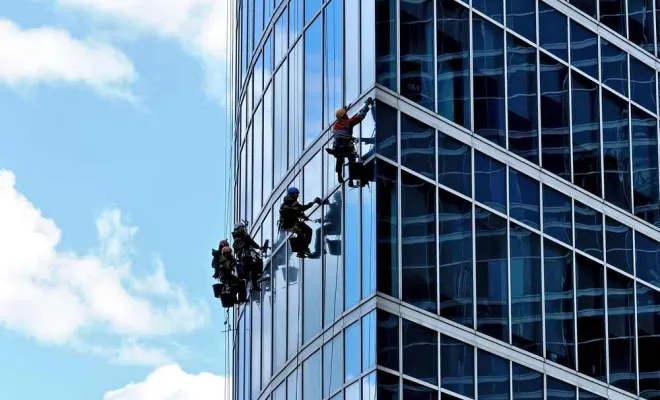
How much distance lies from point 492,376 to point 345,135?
7075 millimetres

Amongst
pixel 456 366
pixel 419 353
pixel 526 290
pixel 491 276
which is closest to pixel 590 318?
pixel 526 290

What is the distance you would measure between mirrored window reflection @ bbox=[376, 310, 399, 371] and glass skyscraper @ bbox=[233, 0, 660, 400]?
48 millimetres

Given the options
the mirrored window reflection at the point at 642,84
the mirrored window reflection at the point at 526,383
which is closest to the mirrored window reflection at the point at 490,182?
the mirrored window reflection at the point at 526,383

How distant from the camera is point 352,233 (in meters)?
46.2

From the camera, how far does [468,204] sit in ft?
→ 155

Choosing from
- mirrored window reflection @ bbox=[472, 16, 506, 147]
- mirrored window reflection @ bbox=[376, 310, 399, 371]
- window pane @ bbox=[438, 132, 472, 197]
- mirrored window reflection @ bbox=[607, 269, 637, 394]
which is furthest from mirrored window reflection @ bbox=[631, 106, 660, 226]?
mirrored window reflection @ bbox=[376, 310, 399, 371]

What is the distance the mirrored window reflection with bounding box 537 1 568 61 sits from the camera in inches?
2012

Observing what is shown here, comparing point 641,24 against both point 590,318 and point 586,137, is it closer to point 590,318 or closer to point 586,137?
point 586,137

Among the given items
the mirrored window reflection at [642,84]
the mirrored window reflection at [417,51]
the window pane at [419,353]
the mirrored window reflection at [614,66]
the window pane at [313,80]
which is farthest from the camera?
the mirrored window reflection at [642,84]

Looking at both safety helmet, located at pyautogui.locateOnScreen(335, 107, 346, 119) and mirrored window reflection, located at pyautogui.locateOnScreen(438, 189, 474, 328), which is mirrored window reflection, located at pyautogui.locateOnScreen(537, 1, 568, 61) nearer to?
mirrored window reflection, located at pyautogui.locateOnScreen(438, 189, 474, 328)

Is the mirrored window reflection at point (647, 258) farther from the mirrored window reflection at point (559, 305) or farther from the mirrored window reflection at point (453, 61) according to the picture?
the mirrored window reflection at point (453, 61)

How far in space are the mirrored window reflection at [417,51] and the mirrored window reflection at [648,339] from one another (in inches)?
373

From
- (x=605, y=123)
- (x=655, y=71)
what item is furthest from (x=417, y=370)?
(x=655, y=71)

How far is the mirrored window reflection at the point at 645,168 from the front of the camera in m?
53.2
